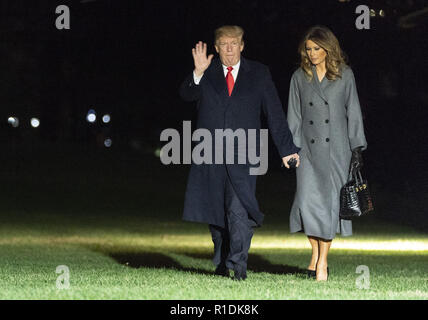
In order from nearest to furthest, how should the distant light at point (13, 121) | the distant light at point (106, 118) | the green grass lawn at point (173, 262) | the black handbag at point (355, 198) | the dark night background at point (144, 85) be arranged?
the green grass lawn at point (173, 262), the black handbag at point (355, 198), the dark night background at point (144, 85), the distant light at point (13, 121), the distant light at point (106, 118)

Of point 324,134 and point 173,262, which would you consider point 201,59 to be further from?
point 173,262

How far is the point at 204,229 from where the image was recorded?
24.2 meters

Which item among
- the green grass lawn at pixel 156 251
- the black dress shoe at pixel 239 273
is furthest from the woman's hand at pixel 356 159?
the black dress shoe at pixel 239 273

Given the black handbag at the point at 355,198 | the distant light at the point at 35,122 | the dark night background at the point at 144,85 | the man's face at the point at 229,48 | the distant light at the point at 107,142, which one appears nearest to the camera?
the man's face at the point at 229,48

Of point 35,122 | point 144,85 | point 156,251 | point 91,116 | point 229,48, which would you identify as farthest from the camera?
point 91,116

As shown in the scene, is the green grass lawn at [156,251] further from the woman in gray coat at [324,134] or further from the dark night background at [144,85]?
the woman in gray coat at [324,134]

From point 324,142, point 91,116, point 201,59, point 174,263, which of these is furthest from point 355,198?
point 91,116

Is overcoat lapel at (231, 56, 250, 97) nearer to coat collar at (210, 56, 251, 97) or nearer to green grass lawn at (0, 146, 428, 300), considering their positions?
coat collar at (210, 56, 251, 97)

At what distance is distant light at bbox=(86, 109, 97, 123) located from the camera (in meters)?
63.0

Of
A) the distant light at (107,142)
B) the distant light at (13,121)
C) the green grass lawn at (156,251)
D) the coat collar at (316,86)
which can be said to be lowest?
the distant light at (107,142)

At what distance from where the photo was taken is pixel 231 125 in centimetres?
1177

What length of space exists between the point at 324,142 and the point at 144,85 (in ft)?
150

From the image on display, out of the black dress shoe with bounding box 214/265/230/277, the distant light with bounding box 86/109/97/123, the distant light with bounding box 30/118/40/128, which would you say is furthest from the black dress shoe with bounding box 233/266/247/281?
the distant light with bounding box 86/109/97/123

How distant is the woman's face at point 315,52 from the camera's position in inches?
473
